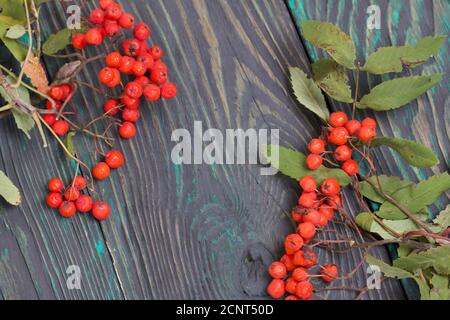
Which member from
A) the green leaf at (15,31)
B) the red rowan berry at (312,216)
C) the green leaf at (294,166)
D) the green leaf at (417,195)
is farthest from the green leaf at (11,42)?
the green leaf at (417,195)

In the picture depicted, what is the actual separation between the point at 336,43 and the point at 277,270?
1.34ft

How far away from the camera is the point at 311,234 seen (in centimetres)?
124

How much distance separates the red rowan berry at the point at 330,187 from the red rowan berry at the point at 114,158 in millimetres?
371

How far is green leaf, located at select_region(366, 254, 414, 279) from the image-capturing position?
123 cm

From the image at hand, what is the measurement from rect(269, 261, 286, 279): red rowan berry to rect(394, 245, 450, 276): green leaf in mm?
215

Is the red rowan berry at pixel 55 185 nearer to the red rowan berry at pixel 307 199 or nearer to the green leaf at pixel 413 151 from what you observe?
the red rowan berry at pixel 307 199

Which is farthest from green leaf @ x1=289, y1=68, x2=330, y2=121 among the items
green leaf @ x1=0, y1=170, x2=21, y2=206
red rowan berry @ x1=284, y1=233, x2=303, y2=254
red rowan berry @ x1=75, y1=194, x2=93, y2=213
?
green leaf @ x1=0, y1=170, x2=21, y2=206

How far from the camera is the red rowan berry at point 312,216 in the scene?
124cm

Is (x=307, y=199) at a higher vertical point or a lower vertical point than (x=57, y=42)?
lower

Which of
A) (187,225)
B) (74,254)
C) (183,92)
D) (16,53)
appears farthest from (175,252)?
(16,53)

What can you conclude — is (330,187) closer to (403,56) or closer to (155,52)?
(403,56)

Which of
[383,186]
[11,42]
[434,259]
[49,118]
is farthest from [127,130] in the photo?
[434,259]

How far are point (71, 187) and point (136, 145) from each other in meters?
0.14

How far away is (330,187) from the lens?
125 centimetres
